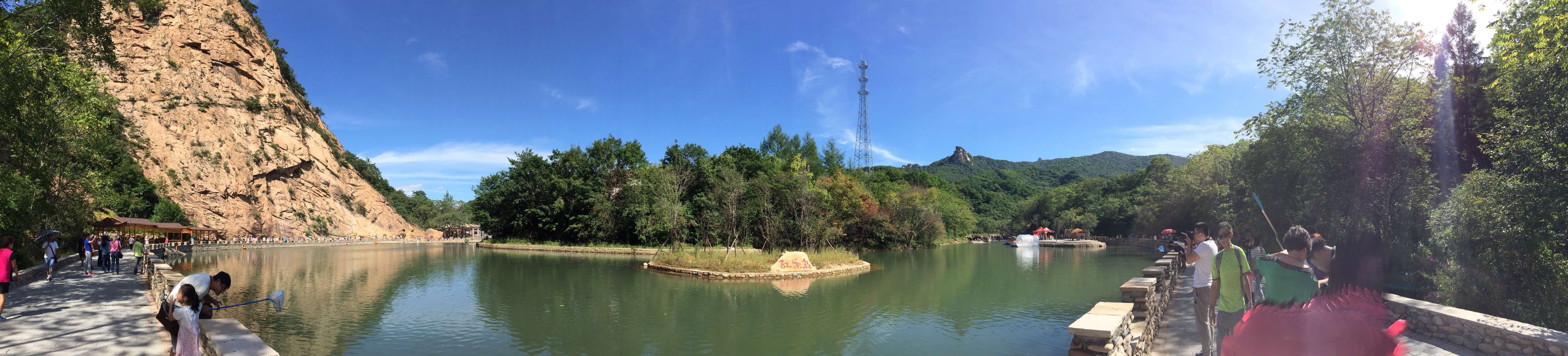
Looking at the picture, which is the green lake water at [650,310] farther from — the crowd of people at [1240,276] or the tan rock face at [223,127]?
the tan rock face at [223,127]

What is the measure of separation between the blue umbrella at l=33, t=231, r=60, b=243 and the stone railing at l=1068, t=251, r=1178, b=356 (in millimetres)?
19744

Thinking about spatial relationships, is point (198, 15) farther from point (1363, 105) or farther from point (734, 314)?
point (1363, 105)

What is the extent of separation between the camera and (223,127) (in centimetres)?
4481

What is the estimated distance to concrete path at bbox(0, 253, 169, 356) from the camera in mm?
6121

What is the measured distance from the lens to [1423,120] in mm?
12141

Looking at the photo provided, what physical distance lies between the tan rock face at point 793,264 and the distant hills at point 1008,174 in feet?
170

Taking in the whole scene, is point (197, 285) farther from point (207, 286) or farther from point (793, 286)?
point (793, 286)

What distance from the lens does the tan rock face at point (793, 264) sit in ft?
59.4

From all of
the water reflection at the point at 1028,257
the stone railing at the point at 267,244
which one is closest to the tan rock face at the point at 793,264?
the water reflection at the point at 1028,257

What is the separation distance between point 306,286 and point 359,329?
7357mm

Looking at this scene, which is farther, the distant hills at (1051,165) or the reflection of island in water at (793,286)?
the distant hills at (1051,165)

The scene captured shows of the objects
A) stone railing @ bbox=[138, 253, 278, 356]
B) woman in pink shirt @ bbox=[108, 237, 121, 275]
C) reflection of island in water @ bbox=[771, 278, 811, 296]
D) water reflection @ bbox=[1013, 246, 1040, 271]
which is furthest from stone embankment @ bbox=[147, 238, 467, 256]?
water reflection @ bbox=[1013, 246, 1040, 271]

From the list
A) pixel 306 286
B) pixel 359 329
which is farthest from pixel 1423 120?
pixel 306 286

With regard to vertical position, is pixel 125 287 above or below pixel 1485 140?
below
